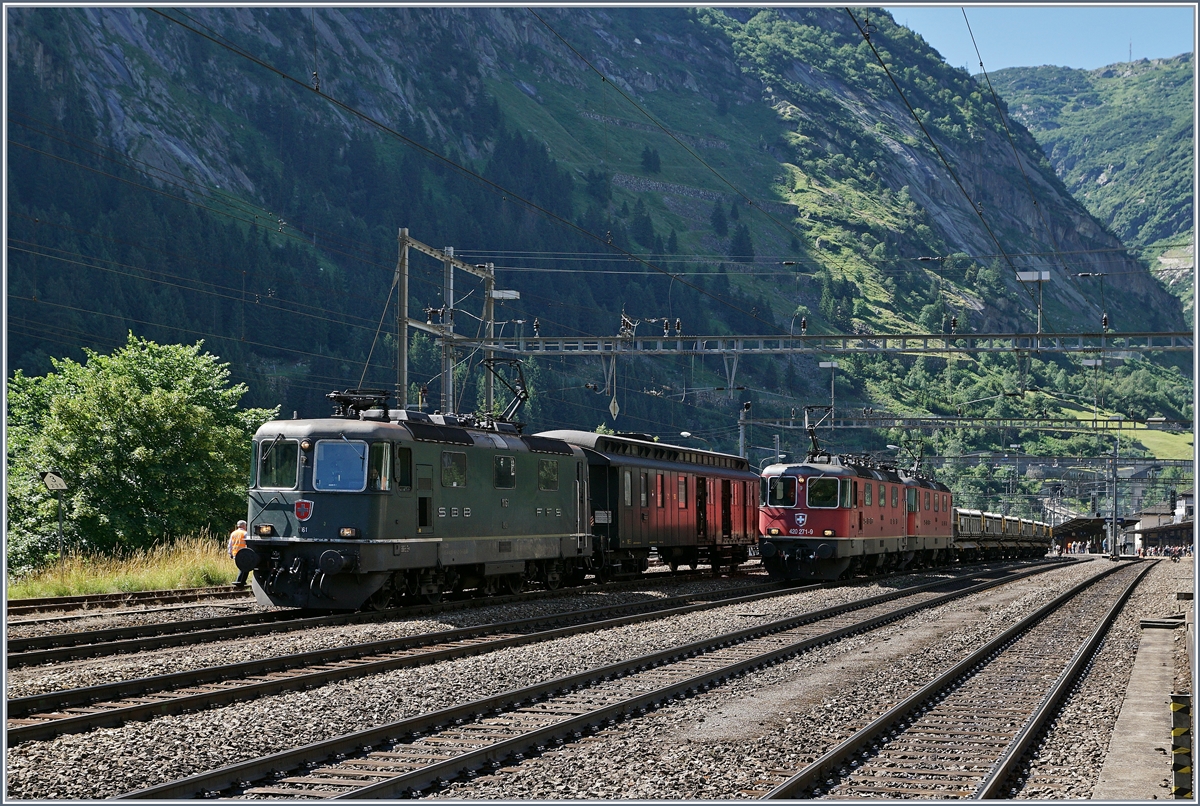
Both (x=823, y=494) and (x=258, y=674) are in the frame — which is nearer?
(x=258, y=674)

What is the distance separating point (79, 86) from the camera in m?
173

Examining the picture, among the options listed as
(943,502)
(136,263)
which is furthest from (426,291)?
(943,502)

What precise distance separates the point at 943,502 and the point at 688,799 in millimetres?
41423

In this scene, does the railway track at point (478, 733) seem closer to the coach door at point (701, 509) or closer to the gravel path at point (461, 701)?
the gravel path at point (461, 701)

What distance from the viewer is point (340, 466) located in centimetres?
2030

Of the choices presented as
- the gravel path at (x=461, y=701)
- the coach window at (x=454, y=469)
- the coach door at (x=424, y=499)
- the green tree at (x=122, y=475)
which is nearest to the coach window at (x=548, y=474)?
the coach window at (x=454, y=469)

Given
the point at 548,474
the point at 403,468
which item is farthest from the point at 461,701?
the point at 548,474

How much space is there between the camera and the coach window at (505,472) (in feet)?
77.6

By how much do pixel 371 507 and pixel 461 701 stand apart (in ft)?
26.0

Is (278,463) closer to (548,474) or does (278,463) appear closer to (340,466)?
(340,466)

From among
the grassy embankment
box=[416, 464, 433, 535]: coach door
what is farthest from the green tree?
box=[416, 464, 433, 535]: coach door

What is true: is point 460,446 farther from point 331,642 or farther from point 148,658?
point 148,658

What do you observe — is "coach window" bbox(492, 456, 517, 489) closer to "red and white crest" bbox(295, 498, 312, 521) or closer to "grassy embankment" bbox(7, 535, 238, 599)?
"red and white crest" bbox(295, 498, 312, 521)

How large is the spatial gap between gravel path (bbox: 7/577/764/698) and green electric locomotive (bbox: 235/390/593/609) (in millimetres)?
911
